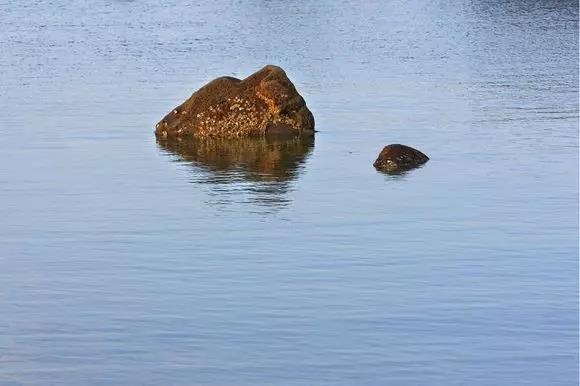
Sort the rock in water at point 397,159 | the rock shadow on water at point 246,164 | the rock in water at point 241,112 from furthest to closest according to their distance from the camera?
the rock in water at point 241,112 → the rock in water at point 397,159 → the rock shadow on water at point 246,164

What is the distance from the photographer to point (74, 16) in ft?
310

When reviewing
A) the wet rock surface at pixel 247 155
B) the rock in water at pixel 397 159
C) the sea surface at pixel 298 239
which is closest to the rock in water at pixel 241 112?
the wet rock surface at pixel 247 155

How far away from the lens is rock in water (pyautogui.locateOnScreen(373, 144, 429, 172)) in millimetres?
32188

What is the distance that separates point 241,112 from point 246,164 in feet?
14.4

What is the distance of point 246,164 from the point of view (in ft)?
109

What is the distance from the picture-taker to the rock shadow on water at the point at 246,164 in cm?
2892

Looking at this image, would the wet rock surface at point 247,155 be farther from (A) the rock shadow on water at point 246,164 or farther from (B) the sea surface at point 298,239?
(B) the sea surface at point 298,239

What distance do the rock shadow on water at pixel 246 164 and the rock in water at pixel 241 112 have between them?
1.34 feet

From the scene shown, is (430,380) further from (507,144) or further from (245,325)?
(507,144)

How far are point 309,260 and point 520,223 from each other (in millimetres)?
4679

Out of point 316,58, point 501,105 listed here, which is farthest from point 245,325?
point 316,58

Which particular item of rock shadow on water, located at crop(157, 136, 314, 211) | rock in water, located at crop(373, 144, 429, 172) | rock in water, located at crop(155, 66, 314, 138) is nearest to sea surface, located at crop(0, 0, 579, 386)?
rock shadow on water, located at crop(157, 136, 314, 211)

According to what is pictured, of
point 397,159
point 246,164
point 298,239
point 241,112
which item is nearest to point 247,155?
point 246,164

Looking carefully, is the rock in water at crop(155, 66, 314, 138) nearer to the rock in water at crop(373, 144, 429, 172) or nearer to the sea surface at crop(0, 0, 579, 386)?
the sea surface at crop(0, 0, 579, 386)
